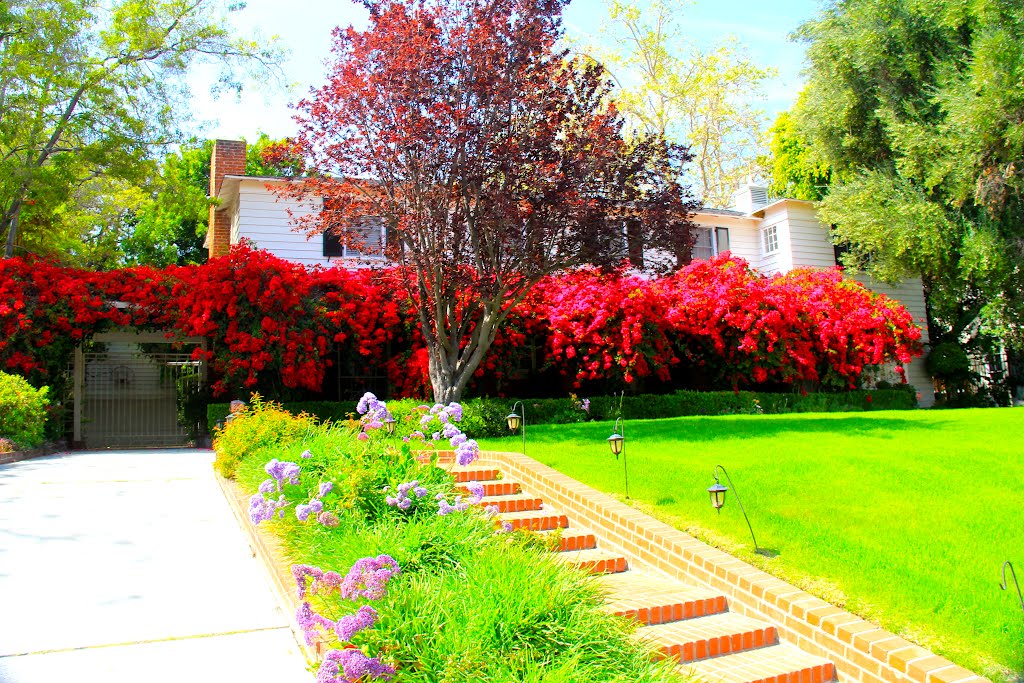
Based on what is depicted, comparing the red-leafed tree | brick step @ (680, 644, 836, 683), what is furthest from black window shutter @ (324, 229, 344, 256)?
brick step @ (680, 644, 836, 683)

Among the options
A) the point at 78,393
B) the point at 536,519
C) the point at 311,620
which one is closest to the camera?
the point at 311,620

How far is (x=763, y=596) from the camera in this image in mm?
5031

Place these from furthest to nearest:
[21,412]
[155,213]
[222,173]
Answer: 1. [155,213]
2. [222,173]
3. [21,412]

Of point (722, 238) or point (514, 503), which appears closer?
point (514, 503)

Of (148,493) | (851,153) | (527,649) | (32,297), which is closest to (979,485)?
(527,649)

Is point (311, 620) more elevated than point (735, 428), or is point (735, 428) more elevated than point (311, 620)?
point (735, 428)

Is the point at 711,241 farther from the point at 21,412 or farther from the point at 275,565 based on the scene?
the point at 275,565

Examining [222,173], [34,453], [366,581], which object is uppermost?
[222,173]

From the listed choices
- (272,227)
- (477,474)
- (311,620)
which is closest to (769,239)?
(272,227)

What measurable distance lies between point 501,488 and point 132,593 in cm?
347

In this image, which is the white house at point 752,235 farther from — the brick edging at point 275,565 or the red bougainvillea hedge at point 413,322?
the brick edging at point 275,565

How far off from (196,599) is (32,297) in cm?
1067

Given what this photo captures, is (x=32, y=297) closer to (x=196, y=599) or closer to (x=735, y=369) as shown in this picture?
(x=196, y=599)

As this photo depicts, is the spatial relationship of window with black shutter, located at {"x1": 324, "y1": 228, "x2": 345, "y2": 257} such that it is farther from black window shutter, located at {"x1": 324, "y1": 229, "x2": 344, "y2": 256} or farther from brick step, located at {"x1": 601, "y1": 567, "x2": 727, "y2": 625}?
brick step, located at {"x1": 601, "y1": 567, "x2": 727, "y2": 625}
